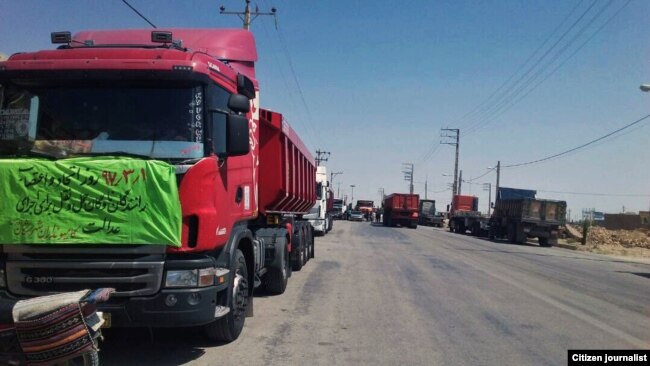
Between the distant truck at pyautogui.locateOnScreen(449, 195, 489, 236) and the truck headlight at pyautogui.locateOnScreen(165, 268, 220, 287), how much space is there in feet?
133

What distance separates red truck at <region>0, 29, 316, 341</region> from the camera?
5.20 m

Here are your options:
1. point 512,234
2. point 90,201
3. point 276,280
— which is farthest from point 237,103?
point 512,234

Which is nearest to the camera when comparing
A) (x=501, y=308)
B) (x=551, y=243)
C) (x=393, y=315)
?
(x=393, y=315)

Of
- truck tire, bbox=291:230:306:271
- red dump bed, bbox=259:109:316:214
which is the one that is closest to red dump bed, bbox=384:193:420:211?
truck tire, bbox=291:230:306:271

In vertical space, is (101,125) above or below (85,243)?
above

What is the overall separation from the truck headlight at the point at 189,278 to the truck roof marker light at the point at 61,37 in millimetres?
2899

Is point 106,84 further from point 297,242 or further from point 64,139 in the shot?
point 297,242

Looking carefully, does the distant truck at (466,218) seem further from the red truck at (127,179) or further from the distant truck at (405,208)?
the red truck at (127,179)

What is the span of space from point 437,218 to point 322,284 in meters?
55.1

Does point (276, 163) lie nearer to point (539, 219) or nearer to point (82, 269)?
point (82, 269)

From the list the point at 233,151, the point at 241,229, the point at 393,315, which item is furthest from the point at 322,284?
the point at 233,151

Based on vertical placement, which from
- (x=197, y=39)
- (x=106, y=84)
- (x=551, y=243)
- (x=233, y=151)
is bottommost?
(x=551, y=243)

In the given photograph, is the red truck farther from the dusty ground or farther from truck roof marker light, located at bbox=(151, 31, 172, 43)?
the dusty ground

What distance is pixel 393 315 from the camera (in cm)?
861
